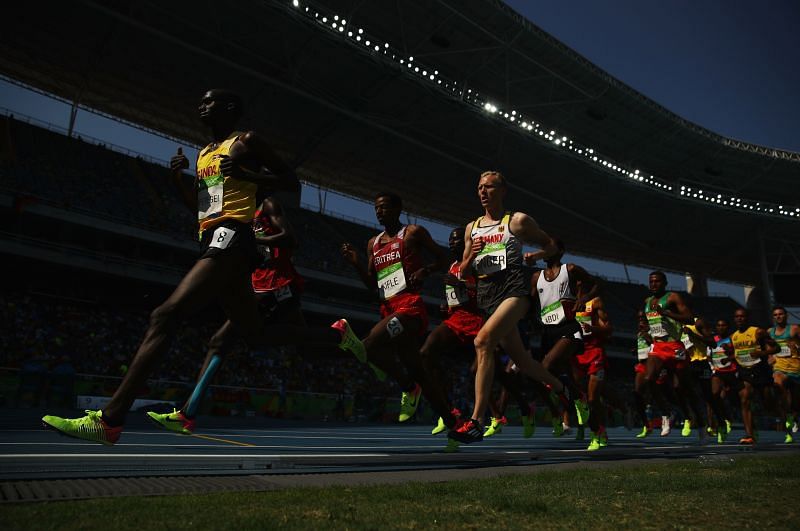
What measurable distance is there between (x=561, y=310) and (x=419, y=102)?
22.2 metres

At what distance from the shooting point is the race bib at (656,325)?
909 cm

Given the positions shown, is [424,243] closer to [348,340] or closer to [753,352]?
[348,340]

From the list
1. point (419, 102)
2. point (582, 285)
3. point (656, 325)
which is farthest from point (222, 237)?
point (419, 102)

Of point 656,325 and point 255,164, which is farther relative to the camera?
point 656,325

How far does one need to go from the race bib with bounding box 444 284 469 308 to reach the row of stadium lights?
16959 mm

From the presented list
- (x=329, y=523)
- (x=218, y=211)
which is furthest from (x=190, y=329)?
(x=329, y=523)

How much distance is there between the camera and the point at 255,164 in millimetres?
4117

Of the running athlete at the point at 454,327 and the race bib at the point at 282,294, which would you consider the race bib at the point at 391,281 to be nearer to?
the race bib at the point at 282,294

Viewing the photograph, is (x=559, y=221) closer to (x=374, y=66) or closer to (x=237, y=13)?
(x=374, y=66)

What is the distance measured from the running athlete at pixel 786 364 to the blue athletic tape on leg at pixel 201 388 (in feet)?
31.8

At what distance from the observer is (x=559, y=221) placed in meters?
39.1

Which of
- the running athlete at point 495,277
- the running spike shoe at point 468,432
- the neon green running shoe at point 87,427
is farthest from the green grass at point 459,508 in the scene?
the running athlete at point 495,277

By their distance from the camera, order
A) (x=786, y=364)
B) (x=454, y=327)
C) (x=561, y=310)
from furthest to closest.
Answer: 1. (x=786, y=364)
2. (x=561, y=310)
3. (x=454, y=327)

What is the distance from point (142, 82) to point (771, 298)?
3832 centimetres
